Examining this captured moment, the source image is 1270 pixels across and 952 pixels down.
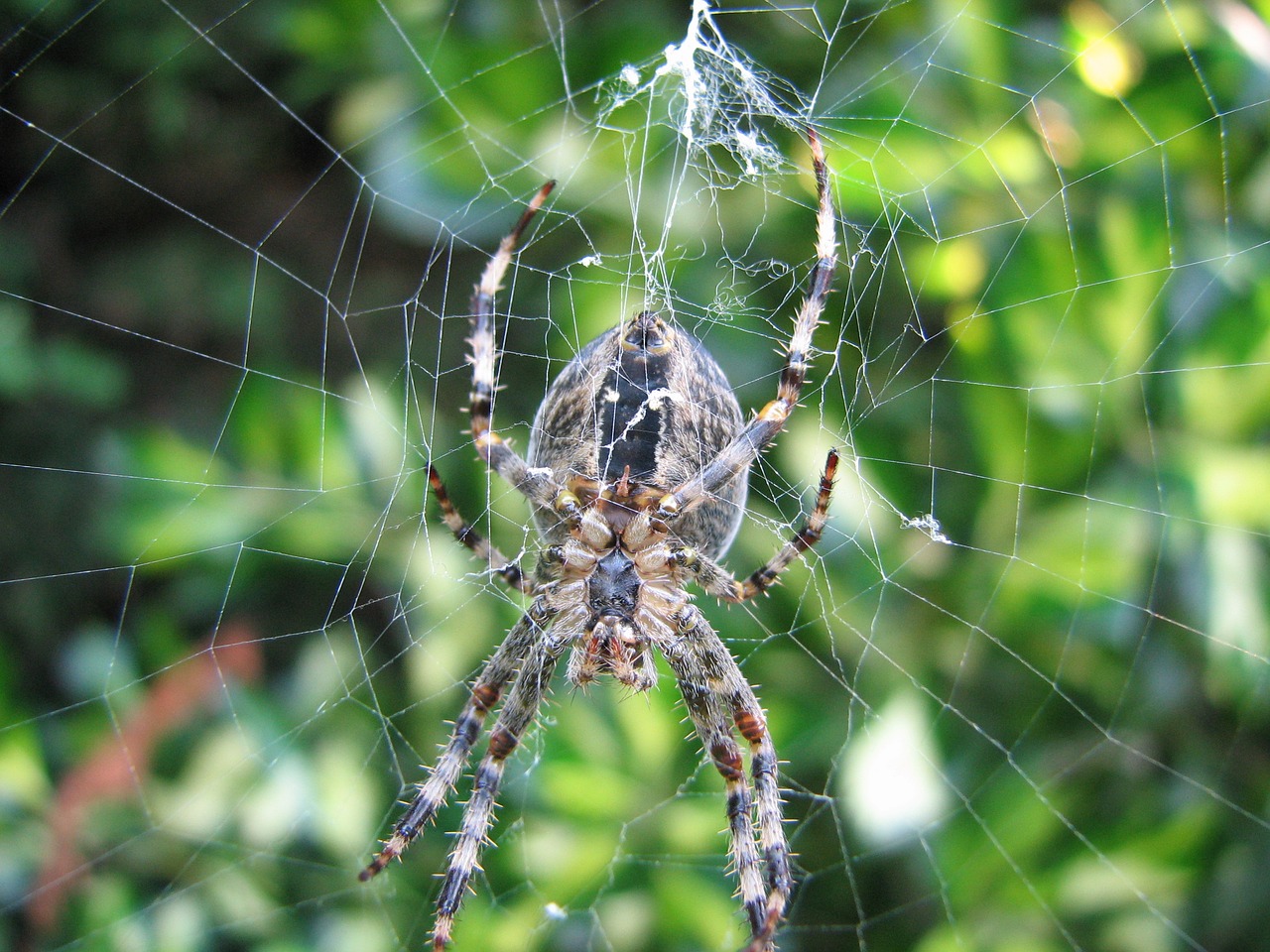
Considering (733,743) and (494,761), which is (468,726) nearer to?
(494,761)

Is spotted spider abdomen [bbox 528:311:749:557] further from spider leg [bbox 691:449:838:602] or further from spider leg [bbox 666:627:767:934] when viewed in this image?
spider leg [bbox 666:627:767:934]

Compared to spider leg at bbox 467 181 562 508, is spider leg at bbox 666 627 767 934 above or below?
below

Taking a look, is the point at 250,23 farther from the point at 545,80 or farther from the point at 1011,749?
the point at 1011,749

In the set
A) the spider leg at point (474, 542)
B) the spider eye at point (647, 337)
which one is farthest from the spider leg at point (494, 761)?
the spider eye at point (647, 337)

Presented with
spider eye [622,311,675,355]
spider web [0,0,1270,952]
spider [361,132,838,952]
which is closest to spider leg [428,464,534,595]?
spider [361,132,838,952]

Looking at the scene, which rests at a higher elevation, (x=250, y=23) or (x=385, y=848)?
(x=250, y=23)

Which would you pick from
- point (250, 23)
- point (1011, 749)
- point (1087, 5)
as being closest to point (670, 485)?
point (1011, 749)

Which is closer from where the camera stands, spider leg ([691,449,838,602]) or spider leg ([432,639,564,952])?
spider leg ([691,449,838,602])
